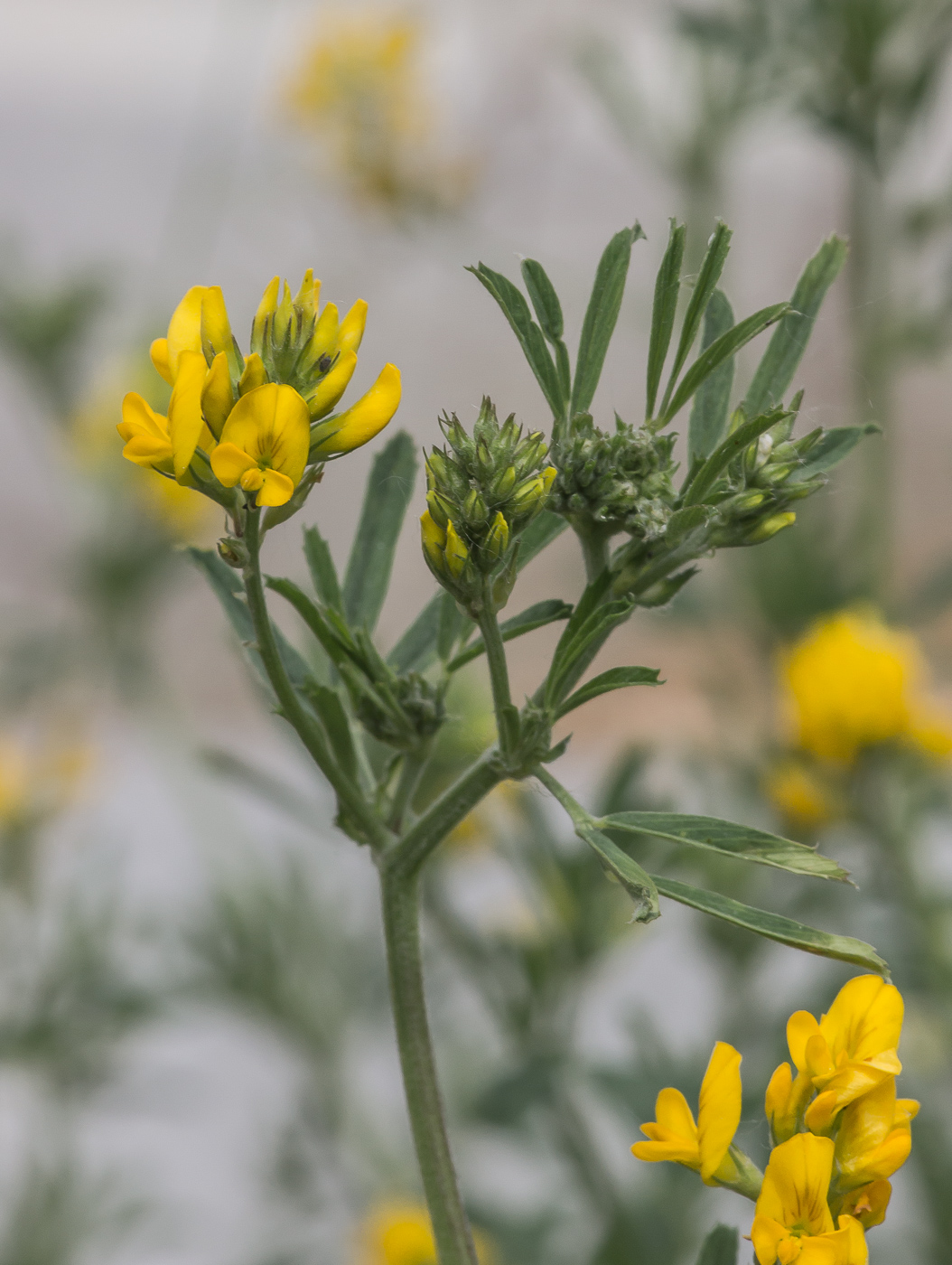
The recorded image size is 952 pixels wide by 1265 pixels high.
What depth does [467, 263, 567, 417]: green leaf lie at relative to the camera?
0.28 m

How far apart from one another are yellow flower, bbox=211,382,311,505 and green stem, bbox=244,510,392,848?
11mm

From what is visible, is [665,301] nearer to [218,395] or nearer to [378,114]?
[218,395]

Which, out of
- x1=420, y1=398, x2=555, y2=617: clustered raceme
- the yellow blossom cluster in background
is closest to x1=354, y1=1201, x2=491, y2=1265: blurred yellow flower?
x1=420, y1=398, x2=555, y2=617: clustered raceme

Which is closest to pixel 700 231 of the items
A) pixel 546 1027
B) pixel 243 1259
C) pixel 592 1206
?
pixel 546 1027

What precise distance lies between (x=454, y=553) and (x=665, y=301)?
0.25 feet

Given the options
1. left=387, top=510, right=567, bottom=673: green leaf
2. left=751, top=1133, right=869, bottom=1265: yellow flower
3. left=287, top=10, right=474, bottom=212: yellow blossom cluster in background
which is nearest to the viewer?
left=751, top=1133, right=869, bottom=1265: yellow flower

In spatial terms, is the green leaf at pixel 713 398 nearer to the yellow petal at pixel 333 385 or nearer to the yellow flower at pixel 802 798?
the yellow petal at pixel 333 385

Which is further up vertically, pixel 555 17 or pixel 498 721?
pixel 555 17

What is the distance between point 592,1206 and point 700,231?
80cm

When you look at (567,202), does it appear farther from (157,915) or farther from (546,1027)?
(546,1027)

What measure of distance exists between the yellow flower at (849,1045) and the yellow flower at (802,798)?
1.99 ft

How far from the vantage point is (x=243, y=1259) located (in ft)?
4.11

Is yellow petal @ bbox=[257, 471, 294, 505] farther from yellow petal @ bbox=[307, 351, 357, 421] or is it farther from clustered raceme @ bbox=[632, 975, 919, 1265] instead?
clustered raceme @ bbox=[632, 975, 919, 1265]

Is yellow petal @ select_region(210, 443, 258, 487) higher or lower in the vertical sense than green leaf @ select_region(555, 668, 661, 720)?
higher
